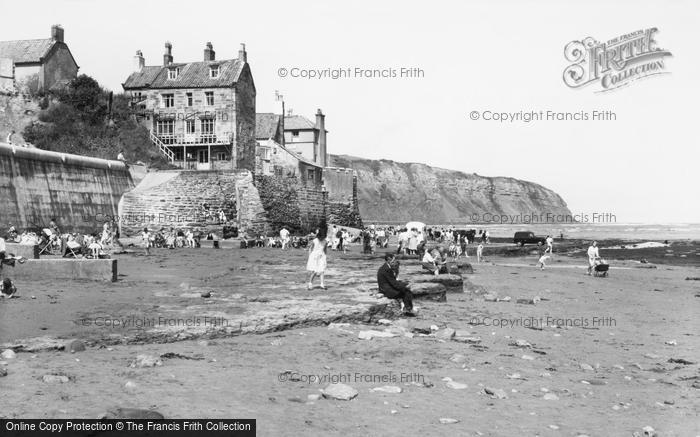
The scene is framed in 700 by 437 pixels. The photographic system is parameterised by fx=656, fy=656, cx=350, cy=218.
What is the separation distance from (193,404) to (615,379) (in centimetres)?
572

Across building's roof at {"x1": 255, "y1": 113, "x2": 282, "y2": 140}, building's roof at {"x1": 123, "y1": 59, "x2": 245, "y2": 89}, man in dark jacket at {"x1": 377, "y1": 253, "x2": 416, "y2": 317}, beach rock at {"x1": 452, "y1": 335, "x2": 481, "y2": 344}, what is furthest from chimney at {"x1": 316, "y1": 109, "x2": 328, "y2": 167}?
beach rock at {"x1": 452, "y1": 335, "x2": 481, "y2": 344}

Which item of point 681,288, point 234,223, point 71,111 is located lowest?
point 681,288

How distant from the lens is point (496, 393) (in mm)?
7707

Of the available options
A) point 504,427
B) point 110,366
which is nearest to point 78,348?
point 110,366

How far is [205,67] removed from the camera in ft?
177

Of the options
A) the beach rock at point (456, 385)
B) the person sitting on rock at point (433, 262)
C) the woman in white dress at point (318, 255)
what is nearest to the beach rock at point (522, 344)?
the beach rock at point (456, 385)

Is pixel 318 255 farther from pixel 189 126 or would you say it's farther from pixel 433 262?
pixel 189 126

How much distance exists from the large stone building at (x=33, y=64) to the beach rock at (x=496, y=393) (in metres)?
49.3

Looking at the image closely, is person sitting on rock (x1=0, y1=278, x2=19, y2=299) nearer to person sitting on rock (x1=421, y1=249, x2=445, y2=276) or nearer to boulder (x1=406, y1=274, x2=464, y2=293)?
boulder (x1=406, y1=274, x2=464, y2=293)

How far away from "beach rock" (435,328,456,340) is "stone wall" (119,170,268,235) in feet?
103

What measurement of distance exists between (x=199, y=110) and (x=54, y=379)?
47698mm

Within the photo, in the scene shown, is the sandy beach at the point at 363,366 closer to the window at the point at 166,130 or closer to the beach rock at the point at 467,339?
the beach rock at the point at 467,339

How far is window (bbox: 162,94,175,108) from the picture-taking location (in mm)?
53062

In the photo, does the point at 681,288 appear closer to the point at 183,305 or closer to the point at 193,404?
the point at 183,305
